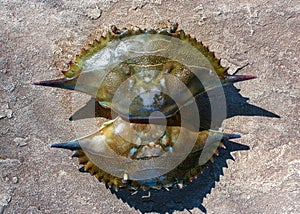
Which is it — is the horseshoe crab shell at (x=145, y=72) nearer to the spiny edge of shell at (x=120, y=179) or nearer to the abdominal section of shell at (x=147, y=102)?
the abdominal section of shell at (x=147, y=102)

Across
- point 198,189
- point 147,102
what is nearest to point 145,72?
point 147,102

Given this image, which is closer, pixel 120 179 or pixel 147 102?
pixel 147 102

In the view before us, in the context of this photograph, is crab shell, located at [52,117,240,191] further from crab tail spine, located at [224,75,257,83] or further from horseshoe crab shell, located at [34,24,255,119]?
crab tail spine, located at [224,75,257,83]

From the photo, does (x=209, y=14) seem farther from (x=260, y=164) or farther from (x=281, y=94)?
(x=260, y=164)

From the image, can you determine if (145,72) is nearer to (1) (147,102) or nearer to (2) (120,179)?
(1) (147,102)

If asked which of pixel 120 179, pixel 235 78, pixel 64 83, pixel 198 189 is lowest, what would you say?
pixel 198 189

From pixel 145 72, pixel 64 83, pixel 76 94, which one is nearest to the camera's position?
pixel 145 72
